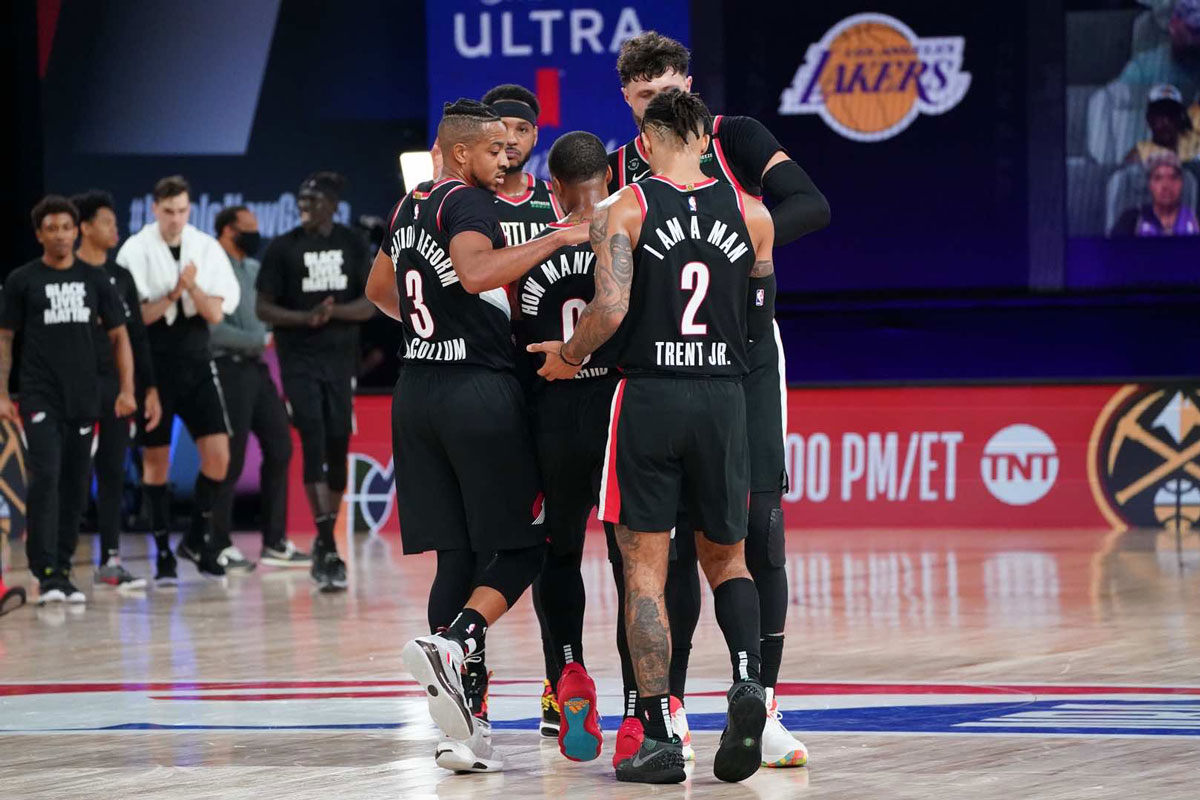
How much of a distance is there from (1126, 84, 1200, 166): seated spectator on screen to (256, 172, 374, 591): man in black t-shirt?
668 cm

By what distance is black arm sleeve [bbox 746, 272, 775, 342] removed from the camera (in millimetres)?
5812

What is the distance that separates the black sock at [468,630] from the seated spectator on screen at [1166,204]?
10220 millimetres

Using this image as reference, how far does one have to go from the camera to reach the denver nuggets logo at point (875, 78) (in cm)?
1512

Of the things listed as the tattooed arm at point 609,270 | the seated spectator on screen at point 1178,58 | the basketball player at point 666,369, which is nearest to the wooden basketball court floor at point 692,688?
the basketball player at point 666,369

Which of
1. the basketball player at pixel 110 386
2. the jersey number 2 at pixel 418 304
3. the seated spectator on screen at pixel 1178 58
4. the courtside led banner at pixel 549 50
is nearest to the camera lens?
the jersey number 2 at pixel 418 304

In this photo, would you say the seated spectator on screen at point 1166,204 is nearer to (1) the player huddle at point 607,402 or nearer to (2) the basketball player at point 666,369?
(1) the player huddle at point 607,402

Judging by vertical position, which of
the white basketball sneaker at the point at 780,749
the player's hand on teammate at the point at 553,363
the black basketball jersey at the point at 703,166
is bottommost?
the white basketball sneaker at the point at 780,749

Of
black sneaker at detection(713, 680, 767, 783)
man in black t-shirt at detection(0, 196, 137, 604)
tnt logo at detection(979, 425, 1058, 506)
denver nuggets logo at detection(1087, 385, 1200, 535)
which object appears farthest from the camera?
tnt logo at detection(979, 425, 1058, 506)

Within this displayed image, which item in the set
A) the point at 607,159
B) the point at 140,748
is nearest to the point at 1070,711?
the point at 607,159

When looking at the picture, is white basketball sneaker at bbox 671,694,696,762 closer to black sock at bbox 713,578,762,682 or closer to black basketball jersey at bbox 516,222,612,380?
black sock at bbox 713,578,762,682

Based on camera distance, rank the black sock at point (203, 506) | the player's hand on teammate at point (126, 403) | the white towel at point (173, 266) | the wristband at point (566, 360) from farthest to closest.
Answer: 1. the black sock at point (203, 506)
2. the white towel at point (173, 266)
3. the player's hand on teammate at point (126, 403)
4. the wristband at point (566, 360)

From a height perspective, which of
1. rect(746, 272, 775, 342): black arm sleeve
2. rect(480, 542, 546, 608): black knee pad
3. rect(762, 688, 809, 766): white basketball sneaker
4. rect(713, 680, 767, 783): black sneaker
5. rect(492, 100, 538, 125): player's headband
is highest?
rect(492, 100, 538, 125): player's headband

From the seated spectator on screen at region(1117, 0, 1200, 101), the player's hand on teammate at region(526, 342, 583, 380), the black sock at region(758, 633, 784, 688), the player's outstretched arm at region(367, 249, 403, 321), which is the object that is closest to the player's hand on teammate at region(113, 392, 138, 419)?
the player's outstretched arm at region(367, 249, 403, 321)

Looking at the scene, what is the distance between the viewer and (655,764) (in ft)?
18.0
